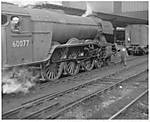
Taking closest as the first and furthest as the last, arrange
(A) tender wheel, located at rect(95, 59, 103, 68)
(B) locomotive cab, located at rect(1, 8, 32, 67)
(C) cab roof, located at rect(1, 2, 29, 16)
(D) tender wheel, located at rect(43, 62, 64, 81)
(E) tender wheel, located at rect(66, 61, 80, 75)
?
(B) locomotive cab, located at rect(1, 8, 32, 67) → (C) cab roof, located at rect(1, 2, 29, 16) → (D) tender wheel, located at rect(43, 62, 64, 81) → (E) tender wheel, located at rect(66, 61, 80, 75) → (A) tender wheel, located at rect(95, 59, 103, 68)

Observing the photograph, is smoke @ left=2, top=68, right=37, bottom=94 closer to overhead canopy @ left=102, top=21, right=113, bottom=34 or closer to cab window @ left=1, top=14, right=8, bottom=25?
cab window @ left=1, top=14, right=8, bottom=25

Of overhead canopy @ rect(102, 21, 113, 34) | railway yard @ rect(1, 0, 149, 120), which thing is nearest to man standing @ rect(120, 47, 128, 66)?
overhead canopy @ rect(102, 21, 113, 34)

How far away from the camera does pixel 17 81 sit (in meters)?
7.27

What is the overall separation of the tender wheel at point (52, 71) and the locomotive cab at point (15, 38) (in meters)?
1.23

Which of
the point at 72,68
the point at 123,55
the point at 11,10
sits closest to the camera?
the point at 11,10

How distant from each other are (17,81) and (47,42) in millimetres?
1934

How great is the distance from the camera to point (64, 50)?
376 inches

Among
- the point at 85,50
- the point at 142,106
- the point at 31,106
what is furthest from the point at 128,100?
the point at 85,50

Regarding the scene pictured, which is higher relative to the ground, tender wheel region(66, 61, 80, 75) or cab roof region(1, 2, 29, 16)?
cab roof region(1, 2, 29, 16)

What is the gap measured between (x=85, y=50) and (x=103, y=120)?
6.28 m

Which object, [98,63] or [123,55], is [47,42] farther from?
[123,55]

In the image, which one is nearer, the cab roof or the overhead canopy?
the cab roof

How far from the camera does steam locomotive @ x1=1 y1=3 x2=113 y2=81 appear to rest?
274 inches

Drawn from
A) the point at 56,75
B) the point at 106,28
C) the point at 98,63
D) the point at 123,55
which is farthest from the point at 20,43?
the point at 123,55
